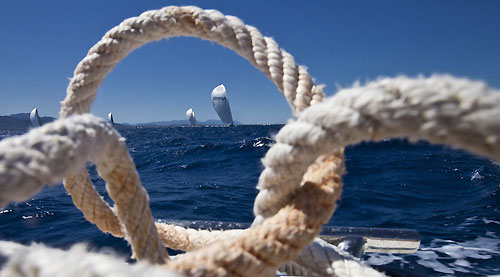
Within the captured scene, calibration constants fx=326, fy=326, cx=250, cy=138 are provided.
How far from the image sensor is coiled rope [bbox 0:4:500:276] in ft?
1.36

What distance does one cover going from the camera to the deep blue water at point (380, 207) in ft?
7.82

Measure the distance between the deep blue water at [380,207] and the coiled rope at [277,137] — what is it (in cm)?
45

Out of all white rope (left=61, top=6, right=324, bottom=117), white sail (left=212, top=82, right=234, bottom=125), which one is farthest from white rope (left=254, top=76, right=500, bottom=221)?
white sail (left=212, top=82, right=234, bottom=125)

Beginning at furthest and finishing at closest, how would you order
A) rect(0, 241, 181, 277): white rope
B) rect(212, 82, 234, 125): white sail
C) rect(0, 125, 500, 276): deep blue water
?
1. rect(212, 82, 234, 125): white sail
2. rect(0, 125, 500, 276): deep blue water
3. rect(0, 241, 181, 277): white rope

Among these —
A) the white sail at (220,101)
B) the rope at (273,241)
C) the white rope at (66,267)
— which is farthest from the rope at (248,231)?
the white sail at (220,101)

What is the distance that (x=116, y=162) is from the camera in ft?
2.20

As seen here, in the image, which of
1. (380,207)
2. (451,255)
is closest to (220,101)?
(380,207)

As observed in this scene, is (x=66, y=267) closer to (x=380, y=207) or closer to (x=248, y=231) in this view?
(x=248, y=231)

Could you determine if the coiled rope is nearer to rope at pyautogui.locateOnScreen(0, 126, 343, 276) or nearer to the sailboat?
rope at pyautogui.locateOnScreen(0, 126, 343, 276)

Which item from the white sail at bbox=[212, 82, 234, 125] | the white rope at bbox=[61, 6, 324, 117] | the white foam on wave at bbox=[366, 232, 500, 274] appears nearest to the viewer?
the white rope at bbox=[61, 6, 324, 117]

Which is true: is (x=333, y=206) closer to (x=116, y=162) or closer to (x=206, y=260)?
(x=206, y=260)

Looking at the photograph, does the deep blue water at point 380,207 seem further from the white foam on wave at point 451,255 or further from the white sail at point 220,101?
the white sail at point 220,101

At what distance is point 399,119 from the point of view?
0.44 metres

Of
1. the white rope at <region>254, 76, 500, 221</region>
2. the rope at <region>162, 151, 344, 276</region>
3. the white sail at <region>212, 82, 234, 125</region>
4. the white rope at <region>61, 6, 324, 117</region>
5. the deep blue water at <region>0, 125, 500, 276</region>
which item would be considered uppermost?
the white sail at <region>212, 82, 234, 125</region>
